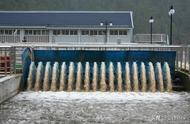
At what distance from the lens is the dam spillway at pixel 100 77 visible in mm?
17656

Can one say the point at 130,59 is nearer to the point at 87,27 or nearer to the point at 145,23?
the point at 87,27

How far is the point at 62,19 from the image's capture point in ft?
213

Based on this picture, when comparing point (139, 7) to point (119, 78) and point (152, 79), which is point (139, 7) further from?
point (119, 78)

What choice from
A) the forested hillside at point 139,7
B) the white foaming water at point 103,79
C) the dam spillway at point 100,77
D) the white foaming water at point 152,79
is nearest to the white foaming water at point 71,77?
the dam spillway at point 100,77

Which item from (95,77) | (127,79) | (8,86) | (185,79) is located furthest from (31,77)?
(185,79)

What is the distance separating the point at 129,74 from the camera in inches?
713

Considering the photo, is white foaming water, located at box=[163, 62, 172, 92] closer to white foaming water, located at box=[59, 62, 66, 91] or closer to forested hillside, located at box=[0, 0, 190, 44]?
white foaming water, located at box=[59, 62, 66, 91]

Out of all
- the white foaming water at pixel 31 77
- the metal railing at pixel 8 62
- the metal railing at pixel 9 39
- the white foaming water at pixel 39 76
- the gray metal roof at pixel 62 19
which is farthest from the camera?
the gray metal roof at pixel 62 19

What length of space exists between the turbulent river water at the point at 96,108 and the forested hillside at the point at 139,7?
100.0 meters

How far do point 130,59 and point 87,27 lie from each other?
41.5 m

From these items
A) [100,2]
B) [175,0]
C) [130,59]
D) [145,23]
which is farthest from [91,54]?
[175,0]

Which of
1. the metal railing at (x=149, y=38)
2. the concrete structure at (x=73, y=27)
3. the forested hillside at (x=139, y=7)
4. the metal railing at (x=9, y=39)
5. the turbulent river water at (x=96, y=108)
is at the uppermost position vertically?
the forested hillside at (x=139, y=7)

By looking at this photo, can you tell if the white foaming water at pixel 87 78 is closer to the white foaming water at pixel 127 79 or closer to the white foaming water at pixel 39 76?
the white foaming water at pixel 127 79

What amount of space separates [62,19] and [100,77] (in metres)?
47.5
